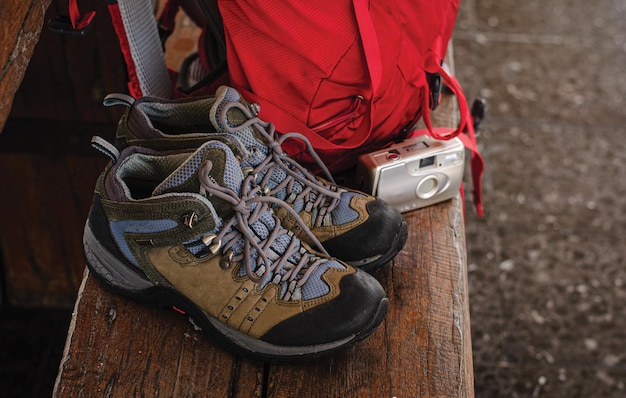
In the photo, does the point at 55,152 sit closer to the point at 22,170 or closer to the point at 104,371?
the point at 22,170

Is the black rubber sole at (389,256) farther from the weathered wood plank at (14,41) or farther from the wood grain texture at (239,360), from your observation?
the weathered wood plank at (14,41)

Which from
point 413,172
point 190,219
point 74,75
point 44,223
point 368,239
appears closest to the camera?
point 190,219

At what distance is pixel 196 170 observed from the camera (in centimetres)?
69

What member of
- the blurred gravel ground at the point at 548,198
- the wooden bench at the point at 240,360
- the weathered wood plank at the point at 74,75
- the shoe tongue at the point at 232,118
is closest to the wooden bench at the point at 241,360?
the wooden bench at the point at 240,360

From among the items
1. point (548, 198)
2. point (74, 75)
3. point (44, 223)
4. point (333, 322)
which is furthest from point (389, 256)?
point (548, 198)

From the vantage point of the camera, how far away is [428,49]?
0.92 meters

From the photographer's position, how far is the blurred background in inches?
48.1

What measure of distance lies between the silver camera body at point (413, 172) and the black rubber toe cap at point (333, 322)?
0.72 ft

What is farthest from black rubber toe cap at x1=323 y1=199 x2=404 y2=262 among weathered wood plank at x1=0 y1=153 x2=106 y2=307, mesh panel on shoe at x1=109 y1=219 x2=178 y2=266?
weathered wood plank at x1=0 y1=153 x2=106 y2=307

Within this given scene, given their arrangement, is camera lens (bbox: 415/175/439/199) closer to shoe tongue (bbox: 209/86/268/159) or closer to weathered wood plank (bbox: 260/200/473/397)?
weathered wood plank (bbox: 260/200/473/397)

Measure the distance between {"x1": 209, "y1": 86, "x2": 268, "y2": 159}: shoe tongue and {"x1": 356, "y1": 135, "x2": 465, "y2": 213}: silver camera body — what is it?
6.6 inches

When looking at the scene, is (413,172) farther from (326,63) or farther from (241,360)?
(241,360)

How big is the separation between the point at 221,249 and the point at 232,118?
0.16 meters

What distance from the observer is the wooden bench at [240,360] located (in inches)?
28.2
